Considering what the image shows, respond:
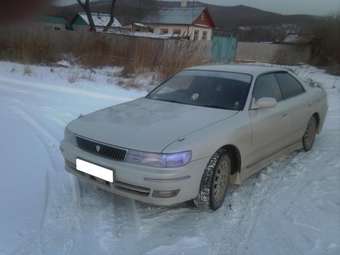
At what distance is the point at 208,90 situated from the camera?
14.3ft

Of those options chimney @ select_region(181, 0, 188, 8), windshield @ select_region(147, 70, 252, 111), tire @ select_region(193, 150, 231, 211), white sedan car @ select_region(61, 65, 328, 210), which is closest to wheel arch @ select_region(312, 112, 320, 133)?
white sedan car @ select_region(61, 65, 328, 210)

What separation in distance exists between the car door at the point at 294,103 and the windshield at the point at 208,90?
73 centimetres

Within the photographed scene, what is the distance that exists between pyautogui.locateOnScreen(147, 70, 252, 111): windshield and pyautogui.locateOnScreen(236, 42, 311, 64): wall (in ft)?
70.5

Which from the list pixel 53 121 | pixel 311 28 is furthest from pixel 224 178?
pixel 311 28

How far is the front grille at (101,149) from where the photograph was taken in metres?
3.17

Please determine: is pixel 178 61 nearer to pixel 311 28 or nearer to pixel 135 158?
pixel 135 158

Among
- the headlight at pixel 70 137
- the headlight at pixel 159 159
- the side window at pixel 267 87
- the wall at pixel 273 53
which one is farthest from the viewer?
the wall at pixel 273 53

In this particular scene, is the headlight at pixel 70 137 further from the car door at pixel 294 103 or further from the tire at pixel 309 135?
the tire at pixel 309 135

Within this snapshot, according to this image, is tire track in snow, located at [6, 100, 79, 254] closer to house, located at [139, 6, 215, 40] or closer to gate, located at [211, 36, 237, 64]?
gate, located at [211, 36, 237, 64]

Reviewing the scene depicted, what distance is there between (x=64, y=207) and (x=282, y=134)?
271 cm

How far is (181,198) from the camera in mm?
3172

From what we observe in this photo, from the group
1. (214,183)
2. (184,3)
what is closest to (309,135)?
(214,183)

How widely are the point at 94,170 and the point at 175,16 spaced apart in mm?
39808

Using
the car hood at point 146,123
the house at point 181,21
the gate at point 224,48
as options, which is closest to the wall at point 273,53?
the gate at point 224,48
